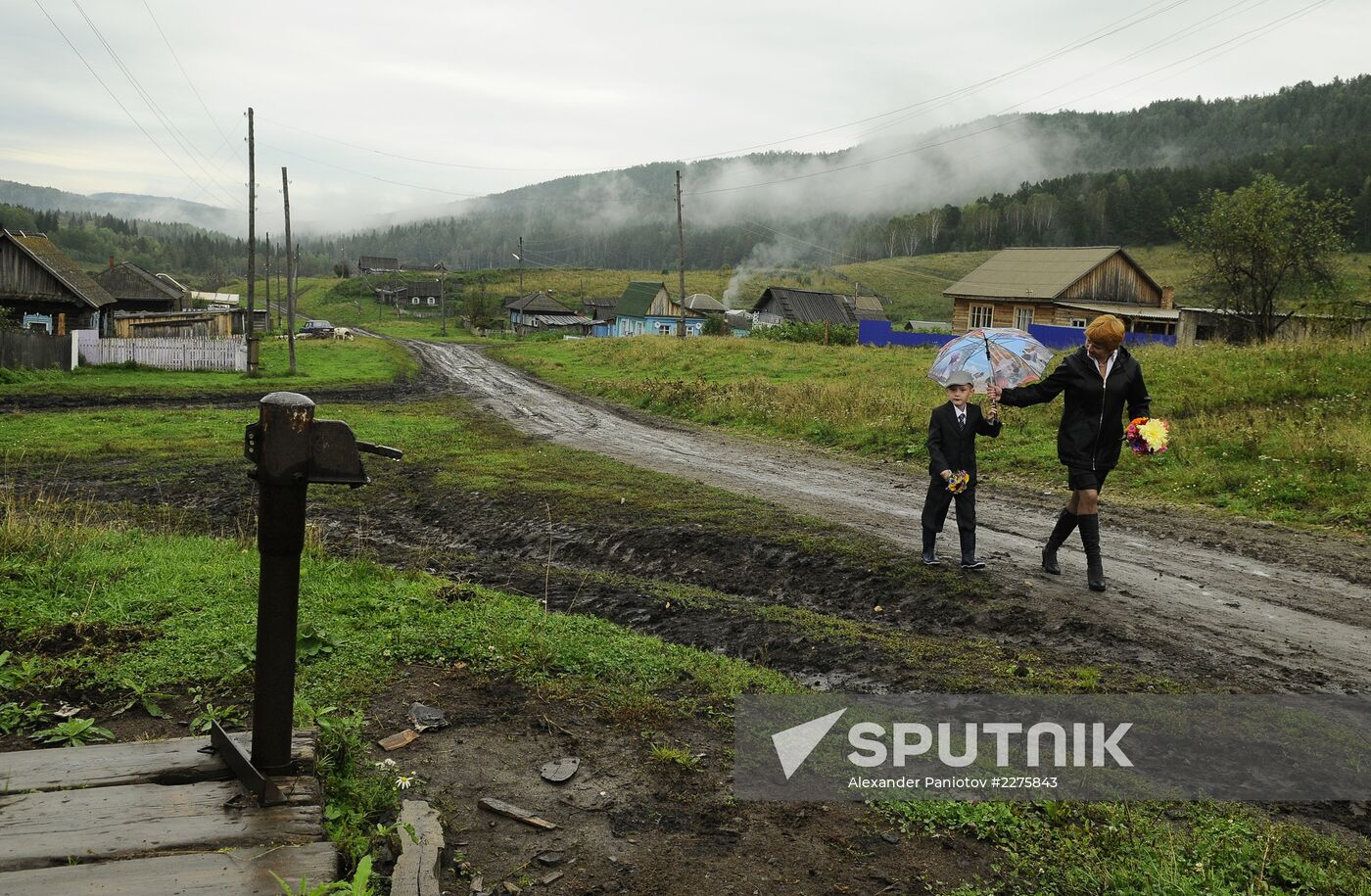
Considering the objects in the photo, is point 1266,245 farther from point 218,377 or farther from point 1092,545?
point 218,377

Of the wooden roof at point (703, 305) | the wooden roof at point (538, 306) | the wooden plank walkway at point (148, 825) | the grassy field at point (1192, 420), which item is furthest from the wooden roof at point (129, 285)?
the wooden plank walkway at point (148, 825)

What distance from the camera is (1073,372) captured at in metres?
7.35

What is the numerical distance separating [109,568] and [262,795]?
14.7 feet

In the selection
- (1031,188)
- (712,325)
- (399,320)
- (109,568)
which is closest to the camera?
(109,568)

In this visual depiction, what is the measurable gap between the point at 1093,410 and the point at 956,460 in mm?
1218

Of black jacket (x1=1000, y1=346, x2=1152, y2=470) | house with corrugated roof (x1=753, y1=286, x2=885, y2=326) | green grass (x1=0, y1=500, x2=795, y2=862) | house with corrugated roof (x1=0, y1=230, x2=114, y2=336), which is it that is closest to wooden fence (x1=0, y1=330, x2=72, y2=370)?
house with corrugated roof (x1=0, y1=230, x2=114, y2=336)

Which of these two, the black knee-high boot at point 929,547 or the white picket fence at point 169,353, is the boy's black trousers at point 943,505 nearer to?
the black knee-high boot at point 929,547

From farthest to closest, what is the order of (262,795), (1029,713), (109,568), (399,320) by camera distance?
(399,320) < (109,568) < (1029,713) < (262,795)

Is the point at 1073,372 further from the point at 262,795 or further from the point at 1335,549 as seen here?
the point at 262,795

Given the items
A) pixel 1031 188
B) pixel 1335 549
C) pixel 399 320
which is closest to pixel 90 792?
pixel 1335 549

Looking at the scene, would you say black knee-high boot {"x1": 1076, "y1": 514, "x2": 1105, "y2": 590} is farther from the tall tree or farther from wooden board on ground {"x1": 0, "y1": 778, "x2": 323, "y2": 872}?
the tall tree

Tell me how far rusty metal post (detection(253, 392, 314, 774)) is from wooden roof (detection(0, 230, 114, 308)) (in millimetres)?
42842

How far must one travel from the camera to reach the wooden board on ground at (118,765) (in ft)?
10.7

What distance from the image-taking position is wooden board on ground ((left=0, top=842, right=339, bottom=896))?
101 inches
